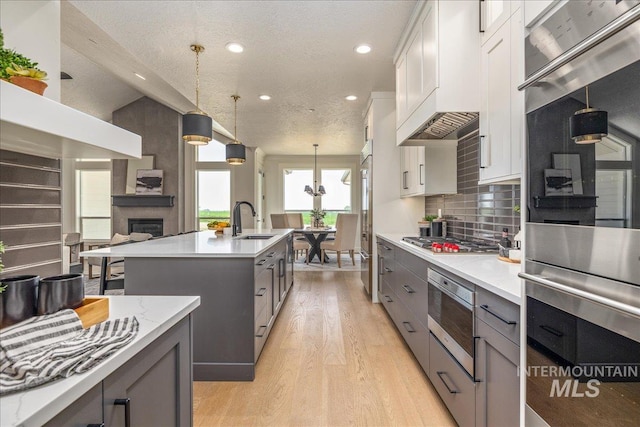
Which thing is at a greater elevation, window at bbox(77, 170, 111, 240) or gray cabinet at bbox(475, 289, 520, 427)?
window at bbox(77, 170, 111, 240)

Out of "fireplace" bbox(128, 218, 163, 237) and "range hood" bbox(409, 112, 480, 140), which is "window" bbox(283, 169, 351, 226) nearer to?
"fireplace" bbox(128, 218, 163, 237)

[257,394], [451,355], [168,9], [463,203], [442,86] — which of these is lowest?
[257,394]

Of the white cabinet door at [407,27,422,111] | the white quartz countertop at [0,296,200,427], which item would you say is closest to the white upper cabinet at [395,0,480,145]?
the white cabinet door at [407,27,422,111]

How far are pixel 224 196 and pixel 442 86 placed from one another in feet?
24.2

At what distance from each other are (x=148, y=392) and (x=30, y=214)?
52.9 inches

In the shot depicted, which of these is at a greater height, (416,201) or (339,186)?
(339,186)

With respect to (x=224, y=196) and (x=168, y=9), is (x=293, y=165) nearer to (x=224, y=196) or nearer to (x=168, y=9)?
(x=224, y=196)

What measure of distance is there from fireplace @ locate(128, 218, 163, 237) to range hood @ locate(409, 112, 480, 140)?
5.63 meters

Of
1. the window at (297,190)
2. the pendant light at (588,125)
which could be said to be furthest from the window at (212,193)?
the pendant light at (588,125)

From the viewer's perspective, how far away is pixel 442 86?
2.12 m

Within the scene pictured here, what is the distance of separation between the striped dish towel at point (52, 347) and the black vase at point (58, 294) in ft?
0.11

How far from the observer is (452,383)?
1.72 metres

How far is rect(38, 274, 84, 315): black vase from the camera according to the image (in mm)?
763

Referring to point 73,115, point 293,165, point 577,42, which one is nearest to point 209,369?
point 73,115
